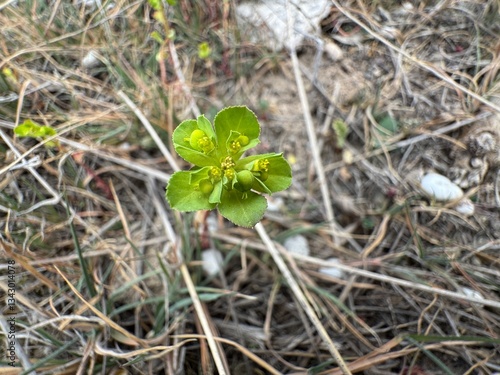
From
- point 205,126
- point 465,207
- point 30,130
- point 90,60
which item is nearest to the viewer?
point 205,126

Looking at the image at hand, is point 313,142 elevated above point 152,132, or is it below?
below

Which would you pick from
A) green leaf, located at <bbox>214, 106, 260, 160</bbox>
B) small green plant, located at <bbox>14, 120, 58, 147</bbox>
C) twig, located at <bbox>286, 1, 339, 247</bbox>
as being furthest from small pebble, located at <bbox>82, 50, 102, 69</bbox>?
green leaf, located at <bbox>214, 106, 260, 160</bbox>

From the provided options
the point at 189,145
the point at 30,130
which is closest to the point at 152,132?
the point at 30,130

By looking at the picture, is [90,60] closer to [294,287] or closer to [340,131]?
[340,131]

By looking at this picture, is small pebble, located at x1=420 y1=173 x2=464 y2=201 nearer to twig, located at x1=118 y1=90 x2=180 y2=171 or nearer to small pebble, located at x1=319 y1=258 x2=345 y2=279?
small pebble, located at x1=319 y1=258 x2=345 y2=279

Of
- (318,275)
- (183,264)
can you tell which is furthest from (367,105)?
(183,264)

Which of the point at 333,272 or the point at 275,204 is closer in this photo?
the point at 333,272

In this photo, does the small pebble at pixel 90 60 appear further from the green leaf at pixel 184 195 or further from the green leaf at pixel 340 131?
the green leaf at pixel 340 131

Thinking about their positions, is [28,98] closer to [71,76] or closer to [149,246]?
[71,76]

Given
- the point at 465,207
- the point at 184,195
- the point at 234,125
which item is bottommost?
the point at 465,207

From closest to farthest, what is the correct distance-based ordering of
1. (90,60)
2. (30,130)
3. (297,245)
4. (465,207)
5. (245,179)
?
(245,179), (30,130), (465,207), (297,245), (90,60)
